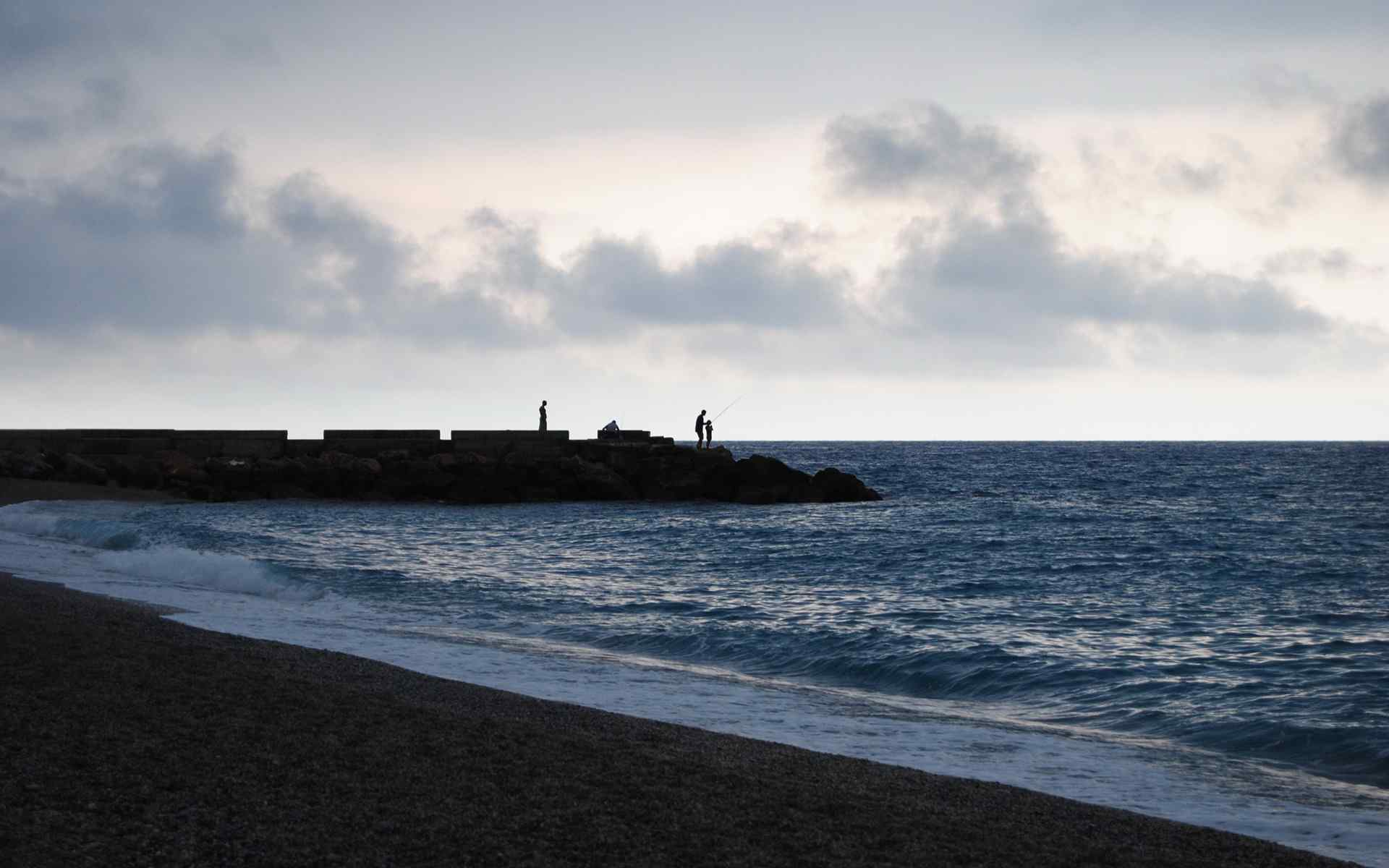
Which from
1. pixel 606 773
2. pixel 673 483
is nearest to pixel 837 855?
pixel 606 773

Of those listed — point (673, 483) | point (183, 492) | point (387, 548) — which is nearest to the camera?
point (387, 548)

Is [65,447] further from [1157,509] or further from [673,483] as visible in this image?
[1157,509]

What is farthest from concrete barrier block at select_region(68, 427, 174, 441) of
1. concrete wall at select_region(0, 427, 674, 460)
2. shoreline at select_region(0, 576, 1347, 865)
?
shoreline at select_region(0, 576, 1347, 865)

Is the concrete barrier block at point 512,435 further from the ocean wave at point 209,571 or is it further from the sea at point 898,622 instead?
the ocean wave at point 209,571

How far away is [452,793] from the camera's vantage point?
5.98 meters

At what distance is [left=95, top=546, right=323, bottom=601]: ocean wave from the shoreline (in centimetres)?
880

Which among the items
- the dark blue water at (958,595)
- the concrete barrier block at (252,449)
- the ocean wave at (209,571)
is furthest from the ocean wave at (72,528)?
the concrete barrier block at (252,449)

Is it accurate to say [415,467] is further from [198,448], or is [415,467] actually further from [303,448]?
[198,448]

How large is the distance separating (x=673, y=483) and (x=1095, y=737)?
106 feet

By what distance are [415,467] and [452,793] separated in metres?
34.8

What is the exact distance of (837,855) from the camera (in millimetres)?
5320

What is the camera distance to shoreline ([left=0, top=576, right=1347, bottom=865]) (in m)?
5.15

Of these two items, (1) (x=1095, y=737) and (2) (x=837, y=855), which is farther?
(1) (x=1095, y=737)

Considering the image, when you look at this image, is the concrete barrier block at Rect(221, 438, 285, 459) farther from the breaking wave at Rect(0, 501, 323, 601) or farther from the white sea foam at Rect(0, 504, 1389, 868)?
the white sea foam at Rect(0, 504, 1389, 868)
